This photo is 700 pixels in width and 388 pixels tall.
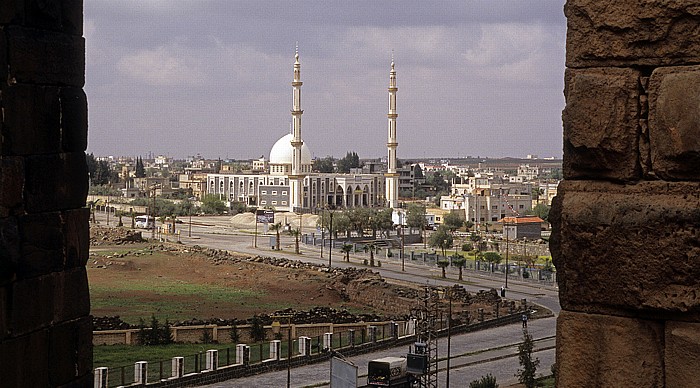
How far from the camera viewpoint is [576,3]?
212 cm

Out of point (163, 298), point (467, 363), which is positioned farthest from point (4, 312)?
point (163, 298)

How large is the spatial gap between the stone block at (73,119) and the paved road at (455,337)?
39.5ft

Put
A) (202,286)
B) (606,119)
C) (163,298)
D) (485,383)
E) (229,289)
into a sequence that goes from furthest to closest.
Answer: (202,286) → (229,289) → (163,298) → (485,383) → (606,119)

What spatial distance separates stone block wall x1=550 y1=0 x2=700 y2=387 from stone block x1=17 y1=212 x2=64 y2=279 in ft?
10.1

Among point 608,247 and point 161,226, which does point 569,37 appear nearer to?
point 608,247

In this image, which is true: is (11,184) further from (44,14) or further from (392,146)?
(392,146)

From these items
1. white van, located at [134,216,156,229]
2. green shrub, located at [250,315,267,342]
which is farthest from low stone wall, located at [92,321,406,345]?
white van, located at [134,216,156,229]

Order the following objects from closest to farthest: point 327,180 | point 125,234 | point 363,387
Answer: point 363,387 < point 125,234 < point 327,180

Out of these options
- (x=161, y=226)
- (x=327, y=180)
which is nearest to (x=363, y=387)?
(x=161, y=226)

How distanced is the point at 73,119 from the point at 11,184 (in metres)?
0.59

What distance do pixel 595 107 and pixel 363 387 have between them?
13515 mm

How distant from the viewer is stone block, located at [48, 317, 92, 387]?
4.64 meters

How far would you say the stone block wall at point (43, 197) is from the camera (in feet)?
14.3

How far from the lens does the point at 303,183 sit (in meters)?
73.6
